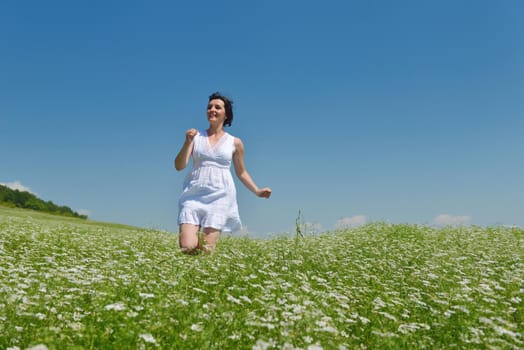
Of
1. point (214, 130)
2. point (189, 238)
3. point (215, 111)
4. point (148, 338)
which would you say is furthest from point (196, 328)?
point (215, 111)

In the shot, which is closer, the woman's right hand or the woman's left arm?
the woman's right hand

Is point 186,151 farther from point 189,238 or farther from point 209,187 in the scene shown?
point 189,238

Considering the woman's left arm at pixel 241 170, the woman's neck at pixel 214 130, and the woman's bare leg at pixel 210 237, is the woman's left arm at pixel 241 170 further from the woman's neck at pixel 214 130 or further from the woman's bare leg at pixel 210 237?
the woman's bare leg at pixel 210 237

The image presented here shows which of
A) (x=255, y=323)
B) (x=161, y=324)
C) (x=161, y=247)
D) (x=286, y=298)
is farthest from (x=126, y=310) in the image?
(x=161, y=247)

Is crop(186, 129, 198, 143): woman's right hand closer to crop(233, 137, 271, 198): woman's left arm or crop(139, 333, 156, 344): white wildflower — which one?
crop(233, 137, 271, 198): woman's left arm

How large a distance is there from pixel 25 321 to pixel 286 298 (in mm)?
2886

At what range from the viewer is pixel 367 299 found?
630 cm

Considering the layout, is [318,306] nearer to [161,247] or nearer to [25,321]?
[25,321]

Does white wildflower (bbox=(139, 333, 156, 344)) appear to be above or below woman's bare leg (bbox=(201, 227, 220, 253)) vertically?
below

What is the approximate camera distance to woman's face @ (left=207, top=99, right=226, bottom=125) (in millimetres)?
7996

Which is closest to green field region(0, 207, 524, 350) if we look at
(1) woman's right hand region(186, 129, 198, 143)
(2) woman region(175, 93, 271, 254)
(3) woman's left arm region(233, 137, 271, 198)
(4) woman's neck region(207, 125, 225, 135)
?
(2) woman region(175, 93, 271, 254)

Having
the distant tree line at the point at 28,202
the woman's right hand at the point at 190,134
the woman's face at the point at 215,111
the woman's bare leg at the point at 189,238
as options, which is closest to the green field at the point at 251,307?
the woman's bare leg at the point at 189,238

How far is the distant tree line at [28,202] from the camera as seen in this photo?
36.3m

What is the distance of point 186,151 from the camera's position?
7.63 meters
